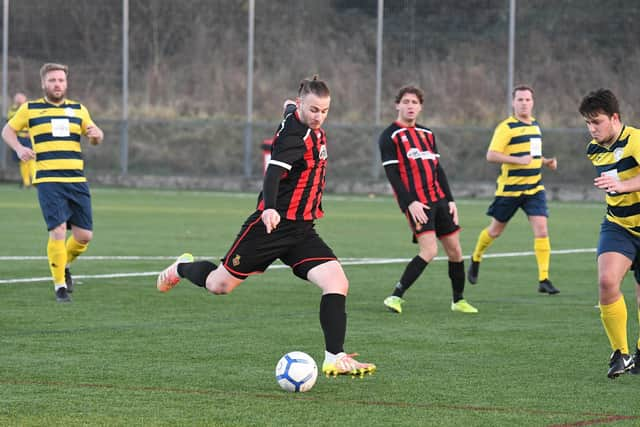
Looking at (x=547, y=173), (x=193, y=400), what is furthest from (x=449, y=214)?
(x=547, y=173)

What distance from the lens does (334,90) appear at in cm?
3369

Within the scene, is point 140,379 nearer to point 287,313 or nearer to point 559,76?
point 287,313

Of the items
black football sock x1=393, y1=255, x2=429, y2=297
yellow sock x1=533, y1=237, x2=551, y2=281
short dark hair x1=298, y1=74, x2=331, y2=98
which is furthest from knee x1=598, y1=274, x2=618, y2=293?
yellow sock x1=533, y1=237, x2=551, y2=281

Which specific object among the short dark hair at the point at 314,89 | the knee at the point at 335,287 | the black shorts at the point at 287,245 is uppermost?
the short dark hair at the point at 314,89

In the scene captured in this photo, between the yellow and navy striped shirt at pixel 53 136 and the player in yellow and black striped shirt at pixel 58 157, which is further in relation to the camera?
the yellow and navy striped shirt at pixel 53 136

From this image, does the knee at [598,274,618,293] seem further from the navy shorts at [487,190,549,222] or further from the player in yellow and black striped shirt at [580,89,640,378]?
the navy shorts at [487,190,549,222]

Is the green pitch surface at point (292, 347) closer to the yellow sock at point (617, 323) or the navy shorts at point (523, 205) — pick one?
the yellow sock at point (617, 323)

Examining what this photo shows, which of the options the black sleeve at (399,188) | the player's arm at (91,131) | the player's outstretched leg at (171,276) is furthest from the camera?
the player's arm at (91,131)

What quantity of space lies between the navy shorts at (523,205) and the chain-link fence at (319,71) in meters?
17.1

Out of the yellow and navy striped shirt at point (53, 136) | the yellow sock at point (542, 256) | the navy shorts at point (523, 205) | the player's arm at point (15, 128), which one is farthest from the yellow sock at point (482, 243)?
the player's arm at point (15, 128)

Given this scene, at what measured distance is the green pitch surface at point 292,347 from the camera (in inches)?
275

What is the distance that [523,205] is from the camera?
45.0 feet

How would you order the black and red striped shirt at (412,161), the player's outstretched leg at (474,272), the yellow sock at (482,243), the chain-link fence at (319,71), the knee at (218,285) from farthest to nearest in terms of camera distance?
the chain-link fence at (319,71)
the yellow sock at (482,243)
the player's outstretched leg at (474,272)
the black and red striped shirt at (412,161)
the knee at (218,285)

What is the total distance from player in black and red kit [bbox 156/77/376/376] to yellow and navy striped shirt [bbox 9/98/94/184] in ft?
13.0
